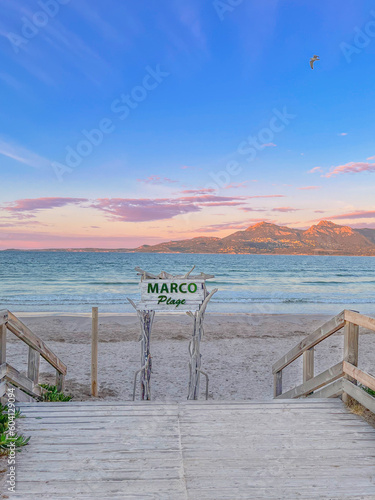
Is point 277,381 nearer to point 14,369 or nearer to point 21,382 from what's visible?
point 21,382

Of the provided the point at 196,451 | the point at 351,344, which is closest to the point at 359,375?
the point at 351,344

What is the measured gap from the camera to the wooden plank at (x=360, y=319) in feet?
11.8

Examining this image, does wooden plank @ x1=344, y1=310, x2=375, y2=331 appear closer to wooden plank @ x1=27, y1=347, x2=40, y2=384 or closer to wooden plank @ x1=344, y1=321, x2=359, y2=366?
wooden plank @ x1=344, y1=321, x2=359, y2=366

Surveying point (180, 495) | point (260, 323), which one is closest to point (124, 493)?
point (180, 495)

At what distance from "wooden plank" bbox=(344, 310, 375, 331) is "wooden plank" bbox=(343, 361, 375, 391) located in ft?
1.56

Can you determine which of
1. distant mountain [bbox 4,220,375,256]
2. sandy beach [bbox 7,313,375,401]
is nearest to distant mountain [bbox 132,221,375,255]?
distant mountain [bbox 4,220,375,256]

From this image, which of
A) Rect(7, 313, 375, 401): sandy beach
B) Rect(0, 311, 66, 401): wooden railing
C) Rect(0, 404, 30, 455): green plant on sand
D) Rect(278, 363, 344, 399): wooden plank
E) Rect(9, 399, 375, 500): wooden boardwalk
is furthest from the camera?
Rect(7, 313, 375, 401): sandy beach

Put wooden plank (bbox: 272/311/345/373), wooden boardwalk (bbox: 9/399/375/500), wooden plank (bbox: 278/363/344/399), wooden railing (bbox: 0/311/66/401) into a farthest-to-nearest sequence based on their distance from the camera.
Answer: wooden plank (bbox: 278/363/344/399)
wooden plank (bbox: 272/311/345/373)
wooden railing (bbox: 0/311/66/401)
wooden boardwalk (bbox: 9/399/375/500)

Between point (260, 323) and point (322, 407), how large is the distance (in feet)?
42.1

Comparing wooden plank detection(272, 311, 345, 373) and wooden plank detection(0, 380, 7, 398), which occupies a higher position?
wooden plank detection(272, 311, 345, 373)

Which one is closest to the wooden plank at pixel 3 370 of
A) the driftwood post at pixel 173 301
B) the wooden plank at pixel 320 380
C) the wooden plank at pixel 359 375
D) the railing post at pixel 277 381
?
the driftwood post at pixel 173 301

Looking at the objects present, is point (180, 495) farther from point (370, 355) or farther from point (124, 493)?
point (370, 355)

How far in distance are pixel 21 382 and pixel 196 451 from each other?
2493 millimetres

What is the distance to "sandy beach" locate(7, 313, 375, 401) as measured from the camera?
835cm
